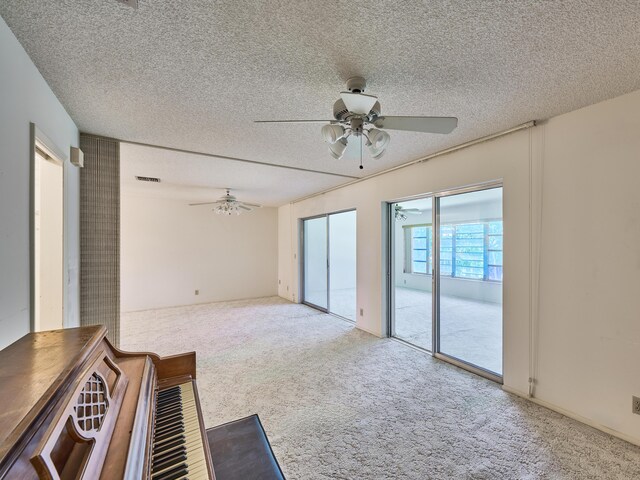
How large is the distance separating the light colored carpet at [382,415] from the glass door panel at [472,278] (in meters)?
0.44

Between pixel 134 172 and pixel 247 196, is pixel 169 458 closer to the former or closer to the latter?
pixel 134 172

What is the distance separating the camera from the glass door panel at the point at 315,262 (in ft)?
18.2

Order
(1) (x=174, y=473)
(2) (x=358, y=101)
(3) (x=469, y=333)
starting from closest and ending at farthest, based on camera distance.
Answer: (1) (x=174, y=473)
(2) (x=358, y=101)
(3) (x=469, y=333)

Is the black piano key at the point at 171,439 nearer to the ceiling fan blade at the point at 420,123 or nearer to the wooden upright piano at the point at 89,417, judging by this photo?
the wooden upright piano at the point at 89,417

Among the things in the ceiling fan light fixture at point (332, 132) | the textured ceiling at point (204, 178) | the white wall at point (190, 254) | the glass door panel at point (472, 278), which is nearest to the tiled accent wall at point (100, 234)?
the textured ceiling at point (204, 178)

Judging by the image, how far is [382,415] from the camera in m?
2.16

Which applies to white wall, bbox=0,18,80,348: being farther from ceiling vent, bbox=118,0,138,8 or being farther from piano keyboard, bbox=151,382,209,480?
piano keyboard, bbox=151,382,209,480

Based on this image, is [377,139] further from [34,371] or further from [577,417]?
[577,417]

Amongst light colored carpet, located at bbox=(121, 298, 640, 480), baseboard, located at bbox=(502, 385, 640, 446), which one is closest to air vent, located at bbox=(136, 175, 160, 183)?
light colored carpet, located at bbox=(121, 298, 640, 480)

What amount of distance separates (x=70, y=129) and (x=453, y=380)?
13.1ft

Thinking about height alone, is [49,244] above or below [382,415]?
above

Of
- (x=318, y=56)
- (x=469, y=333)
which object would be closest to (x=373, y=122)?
(x=318, y=56)

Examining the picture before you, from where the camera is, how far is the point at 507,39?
4.48 ft

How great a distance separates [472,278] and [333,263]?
2.63 m
